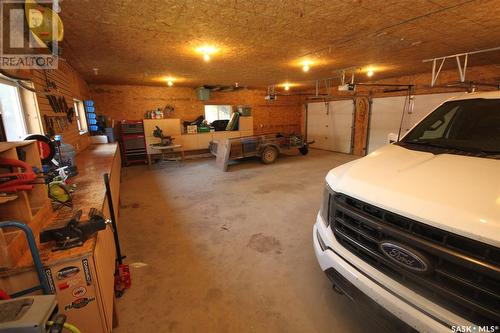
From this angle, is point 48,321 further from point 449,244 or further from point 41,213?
point 449,244

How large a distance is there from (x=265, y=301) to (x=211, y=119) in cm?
895

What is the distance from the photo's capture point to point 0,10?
2016 mm

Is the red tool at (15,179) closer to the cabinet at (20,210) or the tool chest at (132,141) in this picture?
the cabinet at (20,210)

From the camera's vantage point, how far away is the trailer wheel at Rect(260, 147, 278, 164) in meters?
7.17

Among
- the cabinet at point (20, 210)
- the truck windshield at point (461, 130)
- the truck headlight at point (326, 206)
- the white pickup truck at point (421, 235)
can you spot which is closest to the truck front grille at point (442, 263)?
the white pickup truck at point (421, 235)

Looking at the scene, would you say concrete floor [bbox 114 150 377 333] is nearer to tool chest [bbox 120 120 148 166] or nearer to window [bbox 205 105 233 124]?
tool chest [bbox 120 120 148 166]

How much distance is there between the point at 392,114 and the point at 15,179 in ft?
29.9

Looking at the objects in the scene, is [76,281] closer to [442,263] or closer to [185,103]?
[442,263]

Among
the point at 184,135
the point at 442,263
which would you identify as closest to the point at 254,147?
the point at 184,135

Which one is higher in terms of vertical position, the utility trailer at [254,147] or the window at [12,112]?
the window at [12,112]

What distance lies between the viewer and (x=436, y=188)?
1.20m

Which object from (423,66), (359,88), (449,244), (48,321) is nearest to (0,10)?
(48,321)

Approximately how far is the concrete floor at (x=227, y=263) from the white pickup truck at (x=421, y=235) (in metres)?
0.44

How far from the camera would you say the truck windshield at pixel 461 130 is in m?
1.75
